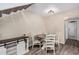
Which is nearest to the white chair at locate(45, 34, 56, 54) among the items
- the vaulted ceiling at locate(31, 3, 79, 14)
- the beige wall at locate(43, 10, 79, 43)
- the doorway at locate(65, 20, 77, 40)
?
the beige wall at locate(43, 10, 79, 43)

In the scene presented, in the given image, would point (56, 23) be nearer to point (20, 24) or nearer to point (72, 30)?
point (72, 30)

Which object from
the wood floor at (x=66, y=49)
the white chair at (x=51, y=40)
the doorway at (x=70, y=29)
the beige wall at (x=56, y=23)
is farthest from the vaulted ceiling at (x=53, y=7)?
the wood floor at (x=66, y=49)

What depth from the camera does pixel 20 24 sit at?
6.23 ft

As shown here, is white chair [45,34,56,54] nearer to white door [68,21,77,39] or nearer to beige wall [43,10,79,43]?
beige wall [43,10,79,43]

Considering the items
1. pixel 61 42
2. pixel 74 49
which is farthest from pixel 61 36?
pixel 74 49

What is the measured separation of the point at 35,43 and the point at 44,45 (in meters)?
0.16

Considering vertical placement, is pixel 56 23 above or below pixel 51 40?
above

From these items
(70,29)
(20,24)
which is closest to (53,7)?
(70,29)

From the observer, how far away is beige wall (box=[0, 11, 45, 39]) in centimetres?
183

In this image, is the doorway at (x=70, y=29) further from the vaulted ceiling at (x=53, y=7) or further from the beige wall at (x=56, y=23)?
the vaulted ceiling at (x=53, y=7)

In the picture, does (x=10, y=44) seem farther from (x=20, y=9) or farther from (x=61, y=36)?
(x=61, y=36)

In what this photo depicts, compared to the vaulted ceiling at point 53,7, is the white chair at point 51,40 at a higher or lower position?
lower

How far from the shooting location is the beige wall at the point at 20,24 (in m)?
1.83

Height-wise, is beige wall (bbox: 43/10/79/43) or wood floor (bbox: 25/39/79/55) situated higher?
beige wall (bbox: 43/10/79/43)
